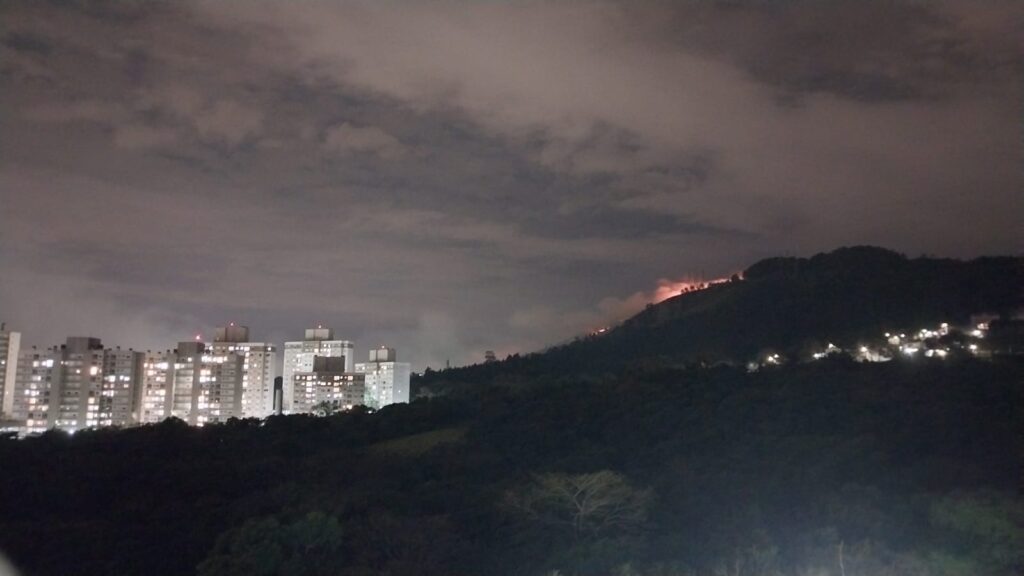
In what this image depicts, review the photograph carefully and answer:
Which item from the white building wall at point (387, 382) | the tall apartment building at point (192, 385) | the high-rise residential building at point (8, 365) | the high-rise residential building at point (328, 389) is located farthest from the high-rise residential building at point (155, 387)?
the white building wall at point (387, 382)

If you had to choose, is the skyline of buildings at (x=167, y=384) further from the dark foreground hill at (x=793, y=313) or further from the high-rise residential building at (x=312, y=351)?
the dark foreground hill at (x=793, y=313)

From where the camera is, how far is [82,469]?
67.8ft

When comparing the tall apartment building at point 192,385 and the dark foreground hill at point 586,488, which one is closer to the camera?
the dark foreground hill at point 586,488

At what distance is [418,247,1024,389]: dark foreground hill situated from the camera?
42531 millimetres

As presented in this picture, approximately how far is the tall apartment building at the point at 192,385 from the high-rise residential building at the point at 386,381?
9026 millimetres

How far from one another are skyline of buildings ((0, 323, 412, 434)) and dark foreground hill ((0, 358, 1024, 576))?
12.9 metres

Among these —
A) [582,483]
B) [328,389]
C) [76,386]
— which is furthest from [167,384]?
[582,483]

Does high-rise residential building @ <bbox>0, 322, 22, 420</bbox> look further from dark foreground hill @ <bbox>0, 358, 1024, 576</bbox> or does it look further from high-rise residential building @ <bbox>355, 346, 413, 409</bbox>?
high-rise residential building @ <bbox>355, 346, 413, 409</bbox>

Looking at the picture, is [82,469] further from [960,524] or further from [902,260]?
[902,260]

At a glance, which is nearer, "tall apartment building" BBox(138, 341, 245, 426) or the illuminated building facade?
"tall apartment building" BBox(138, 341, 245, 426)

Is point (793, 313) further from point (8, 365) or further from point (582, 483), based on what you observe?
point (8, 365)

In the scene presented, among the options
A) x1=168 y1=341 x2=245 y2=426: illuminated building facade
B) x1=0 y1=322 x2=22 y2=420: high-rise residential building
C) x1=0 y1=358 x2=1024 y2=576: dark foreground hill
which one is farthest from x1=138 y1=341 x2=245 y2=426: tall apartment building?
x1=0 y1=358 x2=1024 y2=576: dark foreground hill

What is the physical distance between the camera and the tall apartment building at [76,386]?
36812 millimetres

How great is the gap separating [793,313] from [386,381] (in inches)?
1055
